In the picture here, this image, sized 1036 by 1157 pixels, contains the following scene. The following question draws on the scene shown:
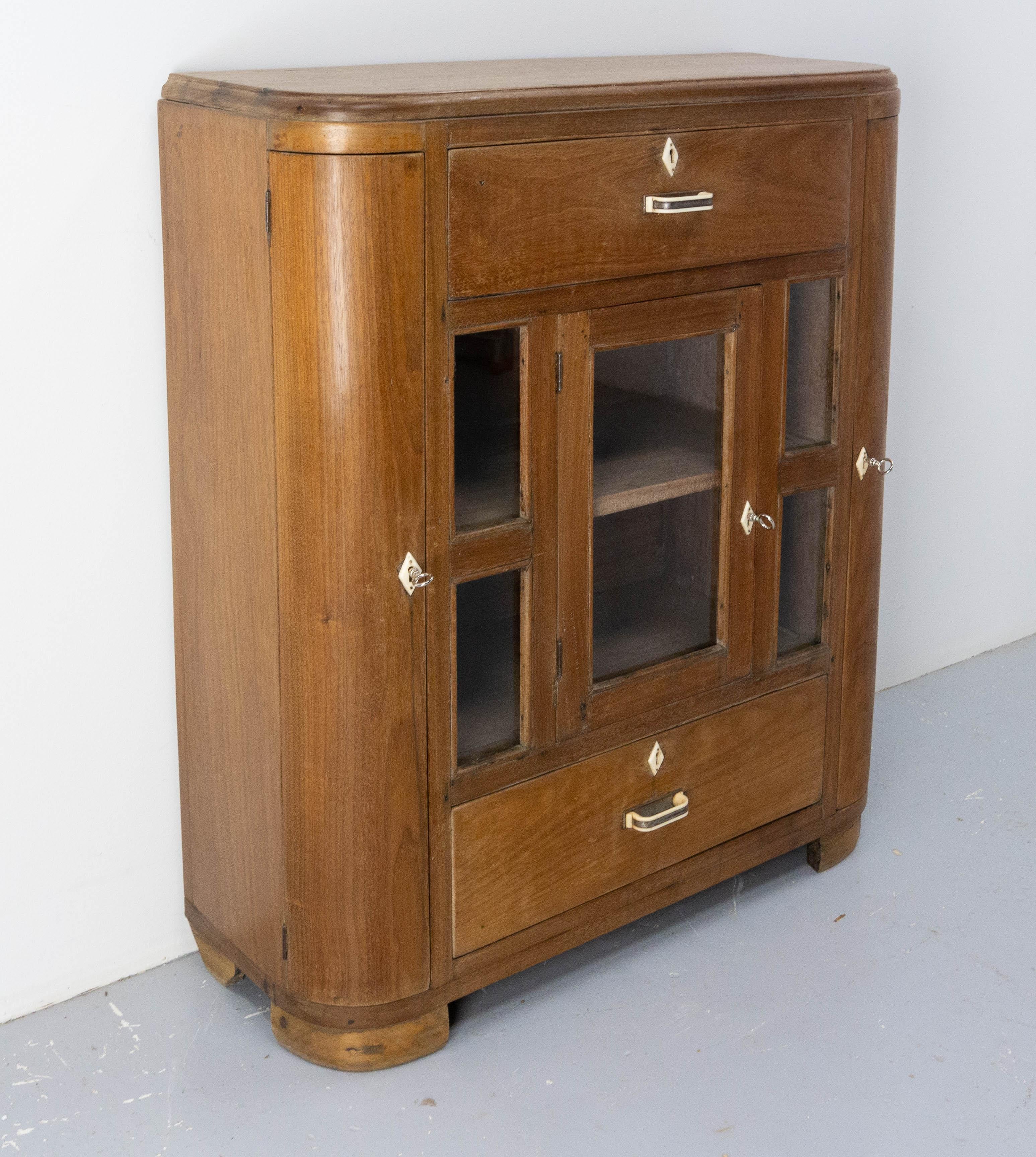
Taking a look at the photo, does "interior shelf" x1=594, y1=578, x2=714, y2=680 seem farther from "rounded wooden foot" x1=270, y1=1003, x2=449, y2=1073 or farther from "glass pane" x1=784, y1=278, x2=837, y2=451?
"rounded wooden foot" x1=270, y1=1003, x2=449, y2=1073

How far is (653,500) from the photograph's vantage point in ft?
6.84

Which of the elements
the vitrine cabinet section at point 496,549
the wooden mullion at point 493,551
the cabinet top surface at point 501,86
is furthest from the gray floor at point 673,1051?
the cabinet top surface at point 501,86

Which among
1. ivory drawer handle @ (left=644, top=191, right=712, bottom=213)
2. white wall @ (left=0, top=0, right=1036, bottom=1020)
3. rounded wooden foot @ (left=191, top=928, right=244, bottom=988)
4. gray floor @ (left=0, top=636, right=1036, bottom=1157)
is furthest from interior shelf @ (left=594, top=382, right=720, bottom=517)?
rounded wooden foot @ (left=191, top=928, right=244, bottom=988)

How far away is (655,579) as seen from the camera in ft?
6.97

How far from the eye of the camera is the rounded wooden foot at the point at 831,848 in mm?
2490

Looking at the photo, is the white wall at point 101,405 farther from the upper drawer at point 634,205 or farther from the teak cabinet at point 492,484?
the upper drawer at point 634,205

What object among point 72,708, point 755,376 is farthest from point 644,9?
point 72,708

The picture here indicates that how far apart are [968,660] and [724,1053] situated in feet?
5.19

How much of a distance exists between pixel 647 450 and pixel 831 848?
0.81 metres

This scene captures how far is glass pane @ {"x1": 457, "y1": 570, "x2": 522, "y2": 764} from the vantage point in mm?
1939

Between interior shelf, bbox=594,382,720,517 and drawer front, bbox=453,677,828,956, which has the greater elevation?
interior shelf, bbox=594,382,720,517

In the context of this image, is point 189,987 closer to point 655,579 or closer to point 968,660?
point 655,579

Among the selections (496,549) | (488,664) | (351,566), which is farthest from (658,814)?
(351,566)

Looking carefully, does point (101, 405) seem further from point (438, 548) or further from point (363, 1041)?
point (363, 1041)
